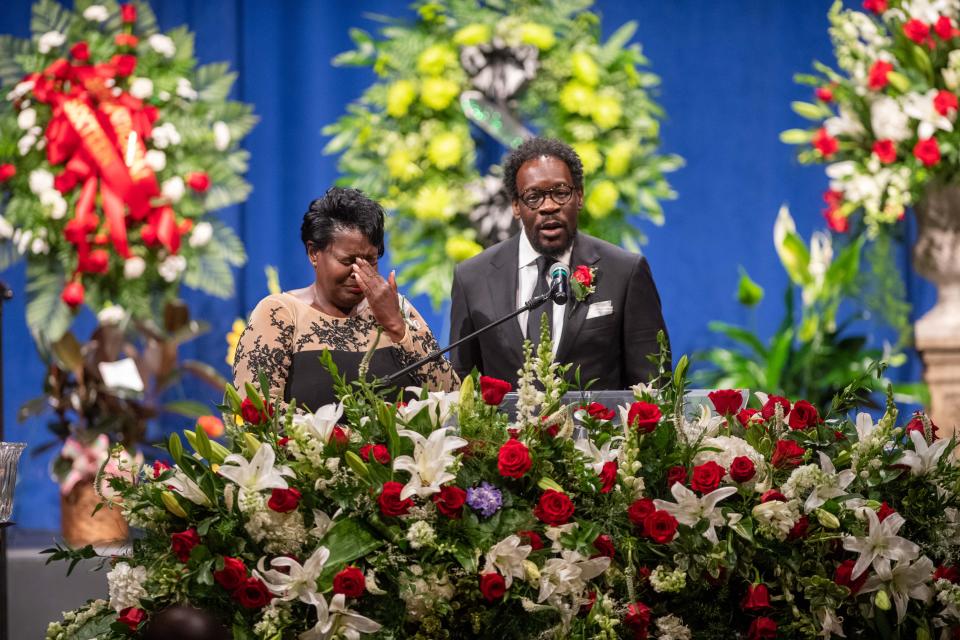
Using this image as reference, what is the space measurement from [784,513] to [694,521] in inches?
5.3

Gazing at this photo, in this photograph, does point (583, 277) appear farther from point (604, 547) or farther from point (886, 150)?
point (886, 150)

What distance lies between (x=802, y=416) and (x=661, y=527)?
0.37 meters

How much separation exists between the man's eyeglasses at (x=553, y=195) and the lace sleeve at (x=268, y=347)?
72 centimetres

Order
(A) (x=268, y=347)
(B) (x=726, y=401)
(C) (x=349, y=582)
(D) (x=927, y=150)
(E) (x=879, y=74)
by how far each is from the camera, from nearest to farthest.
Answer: (C) (x=349, y=582) < (B) (x=726, y=401) < (A) (x=268, y=347) < (D) (x=927, y=150) < (E) (x=879, y=74)

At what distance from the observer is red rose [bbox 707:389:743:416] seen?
82.1 inches

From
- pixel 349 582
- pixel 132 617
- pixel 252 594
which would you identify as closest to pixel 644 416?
pixel 349 582

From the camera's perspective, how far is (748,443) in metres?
2.04

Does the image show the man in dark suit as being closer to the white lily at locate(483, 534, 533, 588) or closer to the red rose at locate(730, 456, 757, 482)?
the red rose at locate(730, 456, 757, 482)

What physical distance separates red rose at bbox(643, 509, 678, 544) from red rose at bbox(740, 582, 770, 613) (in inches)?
5.9

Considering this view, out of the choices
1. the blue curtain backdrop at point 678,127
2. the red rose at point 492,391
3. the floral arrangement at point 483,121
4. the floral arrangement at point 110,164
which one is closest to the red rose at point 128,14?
the floral arrangement at point 110,164

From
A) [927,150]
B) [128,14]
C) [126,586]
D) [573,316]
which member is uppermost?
[128,14]

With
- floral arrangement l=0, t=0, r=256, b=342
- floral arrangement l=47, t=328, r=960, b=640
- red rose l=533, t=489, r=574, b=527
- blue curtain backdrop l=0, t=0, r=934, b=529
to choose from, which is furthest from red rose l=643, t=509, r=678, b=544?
blue curtain backdrop l=0, t=0, r=934, b=529

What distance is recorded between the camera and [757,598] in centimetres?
188

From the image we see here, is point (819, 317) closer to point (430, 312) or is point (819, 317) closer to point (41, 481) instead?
point (430, 312)
